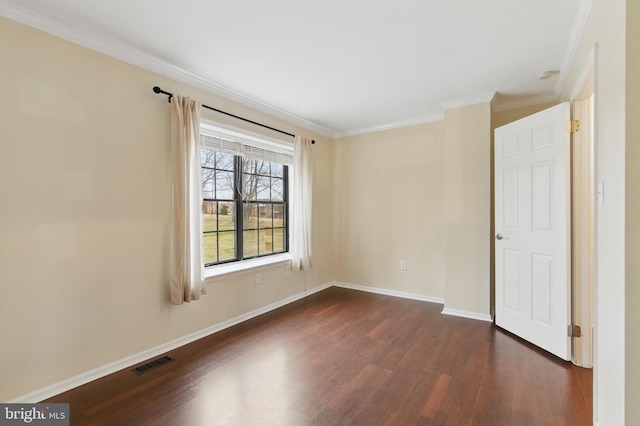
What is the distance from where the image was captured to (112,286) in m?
2.29

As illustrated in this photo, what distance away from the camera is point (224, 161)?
335 centimetres

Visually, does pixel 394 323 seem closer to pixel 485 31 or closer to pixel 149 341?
pixel 149 341

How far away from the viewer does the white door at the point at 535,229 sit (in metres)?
2.48

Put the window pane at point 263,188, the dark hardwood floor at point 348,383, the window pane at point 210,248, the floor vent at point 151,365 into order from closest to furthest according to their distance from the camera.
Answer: the dark hardwood floor at point 348,383, the floor vent at point 151,365, the window pane at point 210,248, the window pane at point 263,188

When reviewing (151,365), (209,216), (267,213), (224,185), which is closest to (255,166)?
(224,185)

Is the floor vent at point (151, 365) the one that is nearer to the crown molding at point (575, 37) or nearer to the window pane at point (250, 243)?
the window pane at point (250, 243)

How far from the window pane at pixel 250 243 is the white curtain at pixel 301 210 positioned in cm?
53

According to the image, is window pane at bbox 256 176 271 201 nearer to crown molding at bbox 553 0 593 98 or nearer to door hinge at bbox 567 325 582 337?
crown molding at bbox 553 0 593 98

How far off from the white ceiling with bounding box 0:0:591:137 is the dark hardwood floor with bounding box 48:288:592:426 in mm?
2546

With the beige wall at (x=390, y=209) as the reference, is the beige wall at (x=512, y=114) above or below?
above

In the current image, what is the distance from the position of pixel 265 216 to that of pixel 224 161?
0.94 m

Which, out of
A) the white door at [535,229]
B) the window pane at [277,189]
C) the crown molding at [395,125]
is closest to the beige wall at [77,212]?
the window pane at [277,189]

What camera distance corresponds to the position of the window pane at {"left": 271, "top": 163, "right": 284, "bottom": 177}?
4038 mm

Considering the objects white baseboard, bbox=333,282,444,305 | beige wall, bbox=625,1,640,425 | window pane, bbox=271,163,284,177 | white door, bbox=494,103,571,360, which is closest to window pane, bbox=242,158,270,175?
window pane, bbox=271,163,284,177
